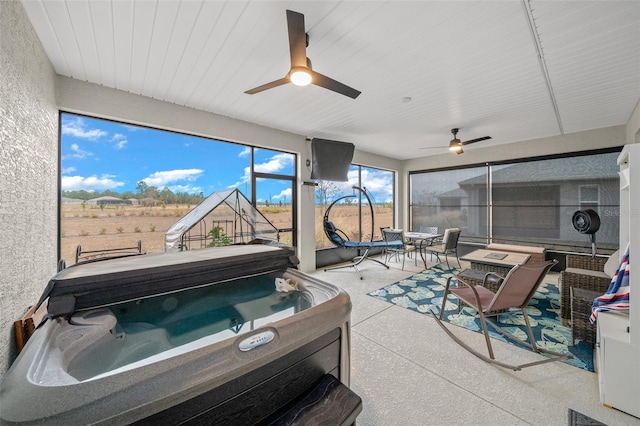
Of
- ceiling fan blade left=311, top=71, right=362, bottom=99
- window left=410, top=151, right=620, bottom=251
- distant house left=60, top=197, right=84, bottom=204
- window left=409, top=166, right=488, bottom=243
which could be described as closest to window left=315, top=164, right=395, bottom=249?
window left=409, top=166, right=488, bottom=243

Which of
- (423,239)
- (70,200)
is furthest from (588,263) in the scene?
(70,200)

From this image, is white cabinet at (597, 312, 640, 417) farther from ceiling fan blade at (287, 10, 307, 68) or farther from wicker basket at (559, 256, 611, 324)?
ceiling fan blade at (287, 10, 307, 68)

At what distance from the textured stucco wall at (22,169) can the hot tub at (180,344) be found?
36 centimetres

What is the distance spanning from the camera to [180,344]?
139 cm

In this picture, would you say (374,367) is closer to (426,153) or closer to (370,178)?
(370,178)

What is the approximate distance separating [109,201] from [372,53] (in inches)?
137

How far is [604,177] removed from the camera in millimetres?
4367

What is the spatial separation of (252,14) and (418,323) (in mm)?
3275

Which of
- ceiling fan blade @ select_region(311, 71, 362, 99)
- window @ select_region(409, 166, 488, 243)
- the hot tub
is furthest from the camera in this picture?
window @ select_region(409, 166, 488, 243)

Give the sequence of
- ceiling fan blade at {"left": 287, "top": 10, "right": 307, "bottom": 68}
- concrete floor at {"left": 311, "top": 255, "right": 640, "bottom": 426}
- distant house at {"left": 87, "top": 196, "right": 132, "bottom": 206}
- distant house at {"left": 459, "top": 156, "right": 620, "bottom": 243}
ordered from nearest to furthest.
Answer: concrete floor at {"left": 311, "top": 255, "right": 640, "bottom": 426}
ceiling fan blade at {"left": 287, "top": 10, "right": 307, "bottom": 68}
distant house at {"left": 87, "top": 196, "right": 132, "bottom": 206}
distant house at {"left": 459, "top": 156, "right": 620, "bottom": 243}

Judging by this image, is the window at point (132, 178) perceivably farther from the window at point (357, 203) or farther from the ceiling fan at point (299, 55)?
the ceiling fan at point (299, 55)

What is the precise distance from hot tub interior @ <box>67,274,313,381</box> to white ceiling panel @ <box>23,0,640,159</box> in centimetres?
203

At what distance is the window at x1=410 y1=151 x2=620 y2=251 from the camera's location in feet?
14.4

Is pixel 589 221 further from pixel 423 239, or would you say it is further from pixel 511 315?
pixel 423 239
